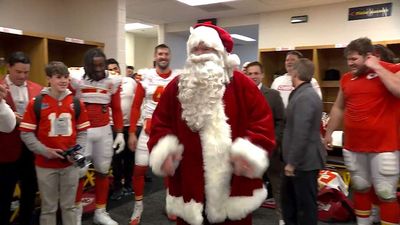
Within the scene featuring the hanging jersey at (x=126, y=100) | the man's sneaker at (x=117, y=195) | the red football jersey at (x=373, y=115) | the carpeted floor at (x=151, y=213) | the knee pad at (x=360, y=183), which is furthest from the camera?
the hanging jersey at (x=126, y=100)

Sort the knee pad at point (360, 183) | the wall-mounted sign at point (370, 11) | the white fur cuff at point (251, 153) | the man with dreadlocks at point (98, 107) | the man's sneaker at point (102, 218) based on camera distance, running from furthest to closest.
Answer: the wall-mounted sign at point (370, 11), the man's sneaker at point (102, 218), the man with dreadlocks at point (98, 107), the knee pad at point (360, 183), the white fur cuff at point (251, 153)

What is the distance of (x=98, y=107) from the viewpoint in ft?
9.23

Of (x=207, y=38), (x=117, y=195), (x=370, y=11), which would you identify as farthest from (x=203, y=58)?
(x=370, y=11)

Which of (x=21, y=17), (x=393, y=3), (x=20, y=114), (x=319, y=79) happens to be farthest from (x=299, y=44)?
(x=20, y=114)

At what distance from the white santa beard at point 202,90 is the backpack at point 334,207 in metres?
2.20

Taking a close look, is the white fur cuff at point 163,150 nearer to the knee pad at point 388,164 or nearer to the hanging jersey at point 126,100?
the knee pad at point 388,164

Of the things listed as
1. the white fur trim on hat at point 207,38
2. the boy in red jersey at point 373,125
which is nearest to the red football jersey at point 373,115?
the boy in red jersey at point 373,125

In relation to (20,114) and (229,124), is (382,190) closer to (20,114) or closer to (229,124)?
(229,124)

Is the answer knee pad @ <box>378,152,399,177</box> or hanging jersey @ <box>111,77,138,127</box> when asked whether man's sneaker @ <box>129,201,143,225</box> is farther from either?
knee pad @ <box>378,152,399,177</box>

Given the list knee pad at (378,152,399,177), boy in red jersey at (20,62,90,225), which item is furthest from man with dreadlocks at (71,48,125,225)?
knee pad at (378,152,399,177)

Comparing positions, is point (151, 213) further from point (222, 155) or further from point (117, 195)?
point (222, 155)

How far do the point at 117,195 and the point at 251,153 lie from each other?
9.07 feet

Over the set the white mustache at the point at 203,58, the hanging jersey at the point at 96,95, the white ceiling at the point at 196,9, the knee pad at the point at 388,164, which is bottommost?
the knee pad at the point at 388,164

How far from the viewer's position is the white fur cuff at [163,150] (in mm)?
1604
